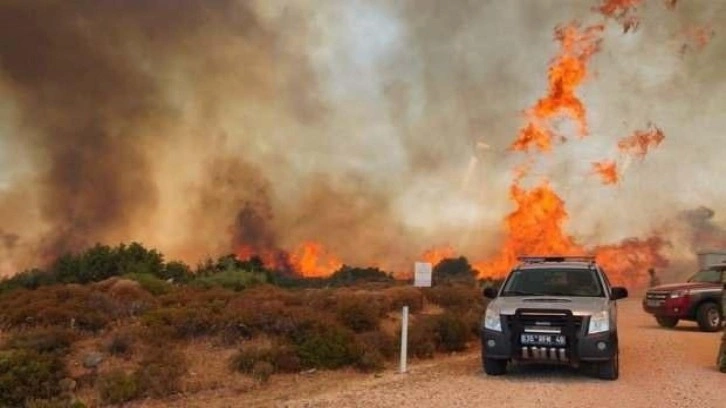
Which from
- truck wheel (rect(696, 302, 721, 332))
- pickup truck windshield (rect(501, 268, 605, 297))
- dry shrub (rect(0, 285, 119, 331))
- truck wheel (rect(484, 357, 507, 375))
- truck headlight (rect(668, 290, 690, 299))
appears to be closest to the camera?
truck wheel (rect(484, 357, 507, 375))

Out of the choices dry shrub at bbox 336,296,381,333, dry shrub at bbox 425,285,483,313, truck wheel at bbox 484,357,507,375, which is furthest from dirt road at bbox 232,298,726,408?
dry shrub at bbox 425,285,483,313

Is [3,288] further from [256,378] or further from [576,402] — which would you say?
[576,402]

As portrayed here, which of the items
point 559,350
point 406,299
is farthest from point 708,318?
point 559,350

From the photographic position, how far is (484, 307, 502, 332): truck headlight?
11992mm

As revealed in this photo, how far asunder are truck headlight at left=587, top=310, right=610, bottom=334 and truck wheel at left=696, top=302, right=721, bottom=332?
10973mm

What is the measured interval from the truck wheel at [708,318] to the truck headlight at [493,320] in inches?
455

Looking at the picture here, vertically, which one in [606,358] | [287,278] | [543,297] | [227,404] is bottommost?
[227,404]

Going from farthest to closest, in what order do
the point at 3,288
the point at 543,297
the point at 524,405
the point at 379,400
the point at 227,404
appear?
the point at 3,288 → the point at 543,297 → the point at 227,404 → the point at 379,400 → the point at 524,405

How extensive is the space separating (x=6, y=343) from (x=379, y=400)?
34.2 feet

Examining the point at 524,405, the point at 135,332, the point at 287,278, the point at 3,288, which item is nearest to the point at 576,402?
the point at 524,405

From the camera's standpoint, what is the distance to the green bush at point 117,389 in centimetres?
1221

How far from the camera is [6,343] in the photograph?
53.7 ft

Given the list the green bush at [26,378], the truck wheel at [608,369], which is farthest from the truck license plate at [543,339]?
the green bush at [26,378]

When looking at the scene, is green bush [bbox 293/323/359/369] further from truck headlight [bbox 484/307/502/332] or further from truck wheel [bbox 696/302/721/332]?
truck wheel [bbox 696/302/721/332]
